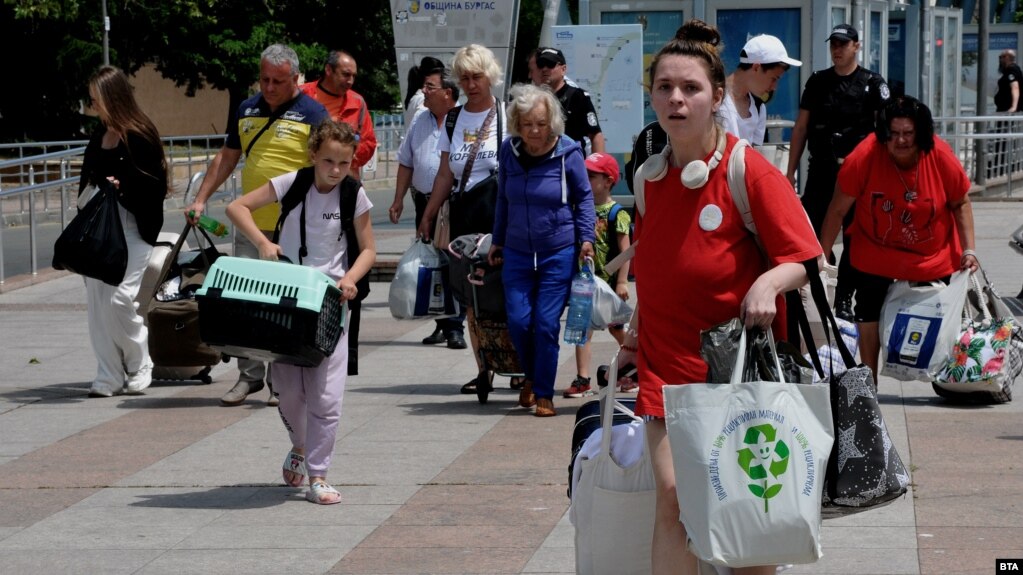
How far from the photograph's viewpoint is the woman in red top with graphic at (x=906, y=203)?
7715 mm

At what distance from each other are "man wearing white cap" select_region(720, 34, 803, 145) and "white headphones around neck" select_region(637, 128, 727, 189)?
127 inches

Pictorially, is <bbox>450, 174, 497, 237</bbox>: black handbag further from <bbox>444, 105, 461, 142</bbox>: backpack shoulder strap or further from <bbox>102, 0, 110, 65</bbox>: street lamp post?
<bbox>102, 0, 110, 65</bbox>: street lamp post

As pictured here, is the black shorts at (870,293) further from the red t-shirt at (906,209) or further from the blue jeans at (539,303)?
the blue jeans at (539,303)

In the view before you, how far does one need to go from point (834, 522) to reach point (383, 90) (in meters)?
48.9

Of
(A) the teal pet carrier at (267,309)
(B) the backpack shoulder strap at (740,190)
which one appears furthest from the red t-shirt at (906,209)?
(B) the backpack shoulder strap at (740,190)

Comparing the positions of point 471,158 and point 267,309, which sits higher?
point 471,158

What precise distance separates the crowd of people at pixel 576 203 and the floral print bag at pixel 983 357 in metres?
0.37

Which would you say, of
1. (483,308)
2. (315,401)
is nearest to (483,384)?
(483,308)

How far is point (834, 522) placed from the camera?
228 inches

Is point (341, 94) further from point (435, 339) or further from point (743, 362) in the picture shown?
point (743, 362)

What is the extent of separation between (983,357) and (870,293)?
630mm

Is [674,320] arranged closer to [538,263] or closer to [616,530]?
[616,530]

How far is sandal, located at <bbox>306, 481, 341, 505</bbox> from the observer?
6312 mm

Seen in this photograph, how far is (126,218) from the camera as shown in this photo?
29.6 feet
